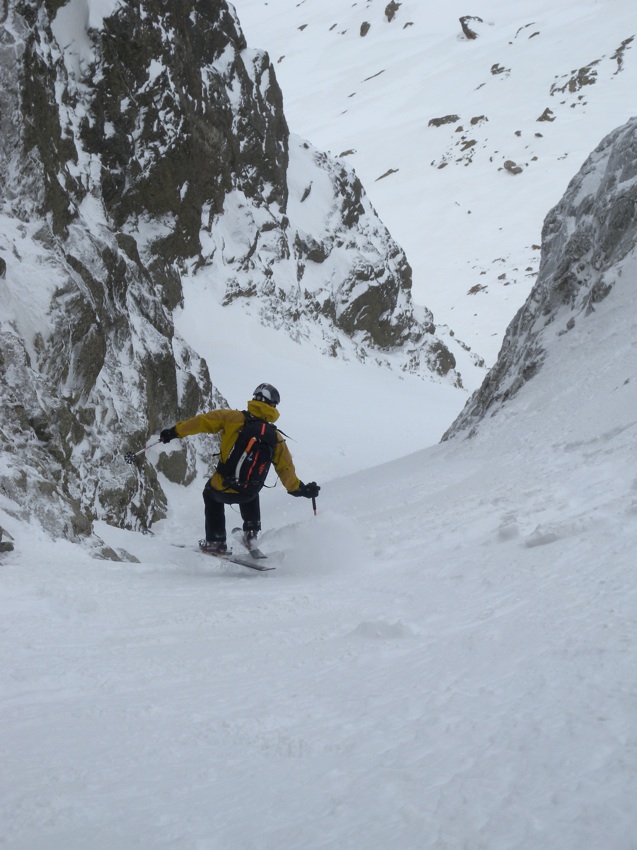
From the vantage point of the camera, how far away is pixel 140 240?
21.3 metres

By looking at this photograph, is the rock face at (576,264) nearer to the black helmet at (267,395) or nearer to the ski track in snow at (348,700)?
the black helmet at (267,395)

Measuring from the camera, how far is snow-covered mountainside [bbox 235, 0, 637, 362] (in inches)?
1736

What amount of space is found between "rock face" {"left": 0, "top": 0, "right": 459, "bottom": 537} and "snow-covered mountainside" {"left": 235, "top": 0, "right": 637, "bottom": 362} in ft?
33.7

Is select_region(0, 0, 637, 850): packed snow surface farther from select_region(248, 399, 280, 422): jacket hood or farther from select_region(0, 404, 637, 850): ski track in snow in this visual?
select_region(248, 399, 280, 422): jacket hood

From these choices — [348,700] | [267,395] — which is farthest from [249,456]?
[348,700]

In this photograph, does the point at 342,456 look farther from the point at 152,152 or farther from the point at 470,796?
the point at 470,796

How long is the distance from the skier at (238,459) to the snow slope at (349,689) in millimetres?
730

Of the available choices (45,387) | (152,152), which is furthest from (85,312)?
(152,152)

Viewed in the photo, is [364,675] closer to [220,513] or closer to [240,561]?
[240,561]

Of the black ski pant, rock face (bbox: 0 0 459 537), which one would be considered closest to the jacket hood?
the black ski pant

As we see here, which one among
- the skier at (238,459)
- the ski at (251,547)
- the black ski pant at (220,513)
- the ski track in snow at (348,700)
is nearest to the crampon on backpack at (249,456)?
the skier at (238,459)

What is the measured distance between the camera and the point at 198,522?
13062mm

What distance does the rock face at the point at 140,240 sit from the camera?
995cm

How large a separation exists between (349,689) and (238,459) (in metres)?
3.54
